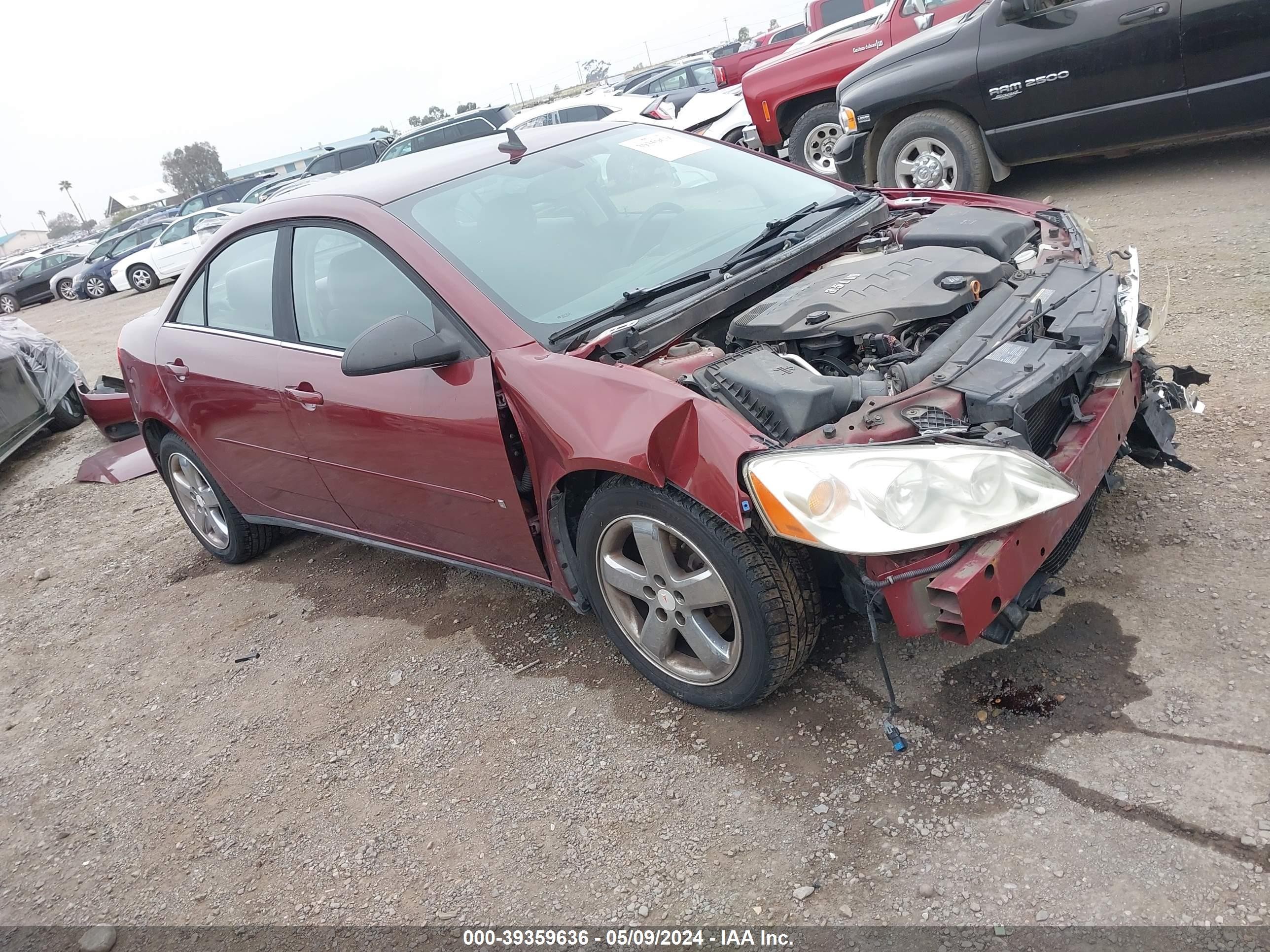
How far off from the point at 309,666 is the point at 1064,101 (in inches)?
239

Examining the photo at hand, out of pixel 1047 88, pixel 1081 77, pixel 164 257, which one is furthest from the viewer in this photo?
pixel 164 257

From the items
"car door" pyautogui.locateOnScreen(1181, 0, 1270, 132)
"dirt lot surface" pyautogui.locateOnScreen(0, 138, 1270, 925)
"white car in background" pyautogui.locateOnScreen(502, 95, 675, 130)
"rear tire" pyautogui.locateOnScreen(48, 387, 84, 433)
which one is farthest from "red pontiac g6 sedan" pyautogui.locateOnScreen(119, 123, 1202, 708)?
"white car in background" pyautogui.locateOnScreen(502, 95, 675, 130)

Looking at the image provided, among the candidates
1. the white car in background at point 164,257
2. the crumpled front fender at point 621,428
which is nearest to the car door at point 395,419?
the crumpled front fender at point 621,428

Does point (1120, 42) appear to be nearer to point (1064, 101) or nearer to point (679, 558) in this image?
point (1064, 101)

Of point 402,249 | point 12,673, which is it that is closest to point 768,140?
point 402,249

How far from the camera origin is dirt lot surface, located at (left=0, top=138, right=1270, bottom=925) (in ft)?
7.13

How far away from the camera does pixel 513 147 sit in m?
3.66

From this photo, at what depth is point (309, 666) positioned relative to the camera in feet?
12.3

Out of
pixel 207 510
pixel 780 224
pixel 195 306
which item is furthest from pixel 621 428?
pixel 207 510

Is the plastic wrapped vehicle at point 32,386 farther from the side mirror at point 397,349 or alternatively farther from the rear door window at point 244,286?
the side mirror at point 397,349

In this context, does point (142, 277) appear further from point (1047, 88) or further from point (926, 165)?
point (1047, 88)

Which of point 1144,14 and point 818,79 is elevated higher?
point 818,79

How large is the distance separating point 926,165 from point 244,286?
5.32m

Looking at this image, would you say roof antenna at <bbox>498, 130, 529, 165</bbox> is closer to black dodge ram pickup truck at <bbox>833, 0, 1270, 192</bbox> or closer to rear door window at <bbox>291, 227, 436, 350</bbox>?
rear door window at <bbox>291, 227, 436, 350</bbox>
